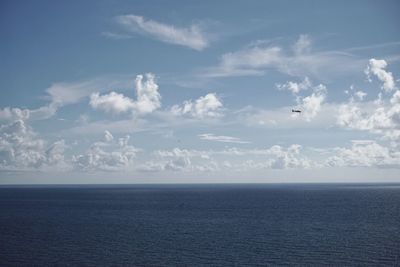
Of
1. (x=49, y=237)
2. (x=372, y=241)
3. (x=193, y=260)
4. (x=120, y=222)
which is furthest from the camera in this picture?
(x=120, y=222)

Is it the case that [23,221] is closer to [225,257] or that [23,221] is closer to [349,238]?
[225,257]

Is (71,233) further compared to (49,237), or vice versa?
(71,233)

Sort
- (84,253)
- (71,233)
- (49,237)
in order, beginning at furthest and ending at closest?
A: (71,233) < (49,237) < (84,253)

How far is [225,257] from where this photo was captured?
66.3m

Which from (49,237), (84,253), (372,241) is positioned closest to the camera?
(84,253)

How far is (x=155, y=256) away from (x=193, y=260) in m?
7.53

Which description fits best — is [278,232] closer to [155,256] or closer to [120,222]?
[155,256]

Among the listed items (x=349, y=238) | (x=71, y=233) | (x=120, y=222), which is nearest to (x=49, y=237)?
(x=71, y=233)

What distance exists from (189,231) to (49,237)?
3397 cm

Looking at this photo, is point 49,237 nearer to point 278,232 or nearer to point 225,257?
point 225,257

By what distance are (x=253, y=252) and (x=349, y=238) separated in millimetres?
26455

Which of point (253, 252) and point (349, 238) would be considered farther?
point (349, 238)

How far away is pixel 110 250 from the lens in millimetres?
72250

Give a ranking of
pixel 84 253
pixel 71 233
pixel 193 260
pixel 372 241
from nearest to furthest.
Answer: pixel 193 260
pixel 84 253
pixel 372 241
pixel 71 233
